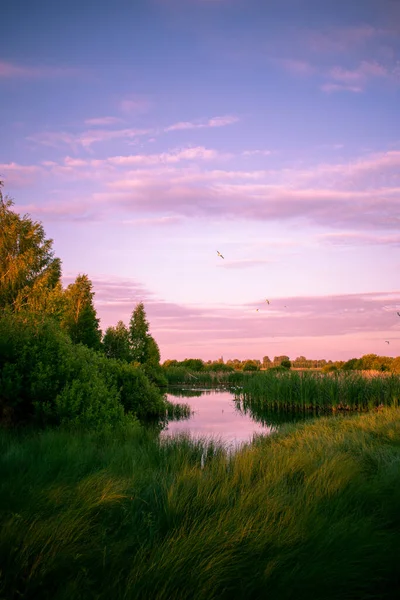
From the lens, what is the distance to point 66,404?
11.7 metres

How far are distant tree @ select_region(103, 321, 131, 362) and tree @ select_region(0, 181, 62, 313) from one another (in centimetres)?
1386

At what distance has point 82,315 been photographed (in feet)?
135

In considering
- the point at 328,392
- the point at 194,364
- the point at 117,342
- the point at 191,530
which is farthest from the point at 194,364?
the point at 191,530

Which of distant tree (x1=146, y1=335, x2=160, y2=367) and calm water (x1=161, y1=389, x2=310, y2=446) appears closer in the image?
calm water (x1=161, y1=389, x2=310, y2=446)

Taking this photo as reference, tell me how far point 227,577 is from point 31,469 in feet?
8.64

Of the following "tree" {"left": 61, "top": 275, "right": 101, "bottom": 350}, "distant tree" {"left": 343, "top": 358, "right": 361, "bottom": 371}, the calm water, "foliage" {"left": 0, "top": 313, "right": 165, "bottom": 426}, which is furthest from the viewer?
"distant tree" {"left": 343, "top": 358, "right": 361, "bottom": 371}

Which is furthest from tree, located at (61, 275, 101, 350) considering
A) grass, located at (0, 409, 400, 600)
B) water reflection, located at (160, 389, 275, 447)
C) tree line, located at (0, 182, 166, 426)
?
grass, located at (0, 409, 400, 600)

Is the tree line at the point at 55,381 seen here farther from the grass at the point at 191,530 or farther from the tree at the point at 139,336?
the tree at the point at 139,336

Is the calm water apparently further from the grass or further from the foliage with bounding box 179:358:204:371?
the foliage with bounding box 179:358:204:371

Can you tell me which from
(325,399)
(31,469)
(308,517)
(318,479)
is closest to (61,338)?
(31,469)

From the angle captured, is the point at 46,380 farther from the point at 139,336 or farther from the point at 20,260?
the point at 139,336

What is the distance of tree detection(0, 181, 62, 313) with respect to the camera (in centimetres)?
3075

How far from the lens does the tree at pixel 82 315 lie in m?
40.0

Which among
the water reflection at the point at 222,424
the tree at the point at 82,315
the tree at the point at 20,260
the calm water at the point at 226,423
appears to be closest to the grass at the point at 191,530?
the water reflection at the point at 222,424
